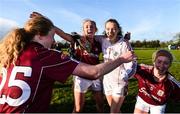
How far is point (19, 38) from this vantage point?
4.29m

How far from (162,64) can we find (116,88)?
5.22 ft

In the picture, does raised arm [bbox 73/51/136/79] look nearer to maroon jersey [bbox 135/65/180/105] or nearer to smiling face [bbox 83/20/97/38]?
maroon jersey [bbox 135/65/180/105]

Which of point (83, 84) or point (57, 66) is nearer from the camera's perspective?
point (57, 66)

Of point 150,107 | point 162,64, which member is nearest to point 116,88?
point 150,107

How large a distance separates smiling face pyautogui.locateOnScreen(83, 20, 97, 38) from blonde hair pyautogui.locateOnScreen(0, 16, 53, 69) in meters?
3.76

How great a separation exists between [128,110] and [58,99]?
2034 mm

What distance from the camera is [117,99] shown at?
7.99 m

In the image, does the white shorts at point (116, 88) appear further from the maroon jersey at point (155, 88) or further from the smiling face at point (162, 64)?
the smiling face at point (162, 64)

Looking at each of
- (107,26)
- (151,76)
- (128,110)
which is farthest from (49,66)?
(128,110)

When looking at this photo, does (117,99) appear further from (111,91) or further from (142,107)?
(142,107)

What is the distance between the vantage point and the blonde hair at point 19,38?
4281 millimetres

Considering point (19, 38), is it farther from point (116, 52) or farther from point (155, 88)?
point (116, 52)

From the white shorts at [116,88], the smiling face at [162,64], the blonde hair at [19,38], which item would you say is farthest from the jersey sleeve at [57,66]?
the white shorts at [116,88]

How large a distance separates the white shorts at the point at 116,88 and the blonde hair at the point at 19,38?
3.84 m
